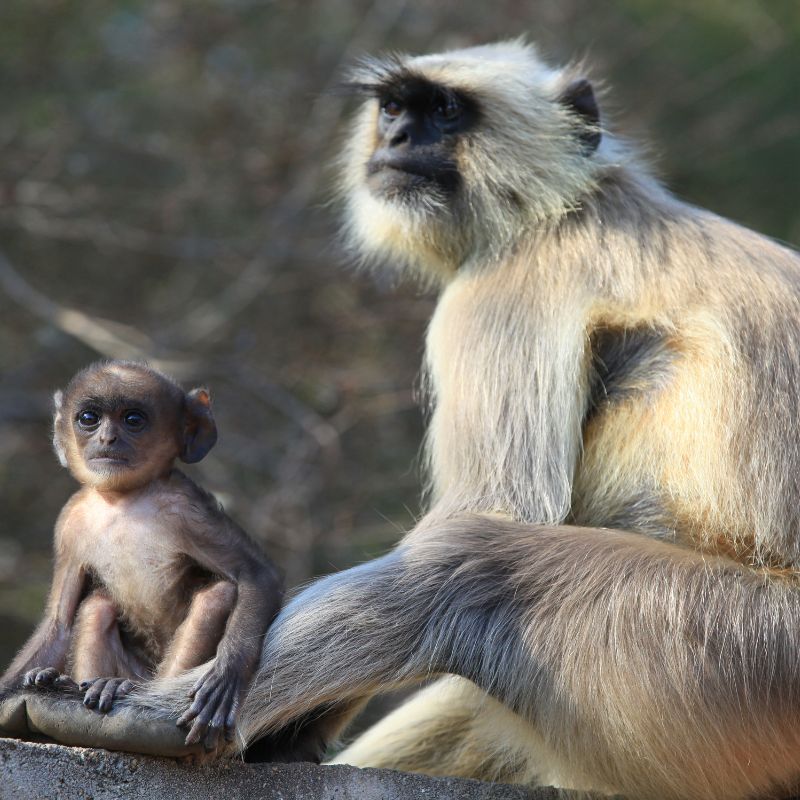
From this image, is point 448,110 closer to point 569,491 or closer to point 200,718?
point 569,491

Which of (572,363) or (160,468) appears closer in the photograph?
(160,468)

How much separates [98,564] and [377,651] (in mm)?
724

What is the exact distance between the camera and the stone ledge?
3193 mm

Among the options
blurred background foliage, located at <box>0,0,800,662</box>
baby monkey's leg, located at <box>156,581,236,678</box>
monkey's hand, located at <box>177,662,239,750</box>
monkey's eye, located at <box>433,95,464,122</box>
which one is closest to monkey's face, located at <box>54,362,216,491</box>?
baby monkey's leg, located at <box>156,581,236,678</box>

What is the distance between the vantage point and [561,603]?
3.77 meters

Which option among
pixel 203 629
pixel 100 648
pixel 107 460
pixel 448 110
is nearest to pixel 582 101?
pixel 448 110

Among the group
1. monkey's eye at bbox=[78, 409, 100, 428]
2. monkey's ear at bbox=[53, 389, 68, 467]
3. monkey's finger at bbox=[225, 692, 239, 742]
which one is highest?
monkey's eye at bbox=[78, 409, 100, 428]

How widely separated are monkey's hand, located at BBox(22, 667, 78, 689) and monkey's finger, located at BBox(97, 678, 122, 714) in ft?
0.24

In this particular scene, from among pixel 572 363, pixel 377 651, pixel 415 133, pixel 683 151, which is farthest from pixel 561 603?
pixel 683 151

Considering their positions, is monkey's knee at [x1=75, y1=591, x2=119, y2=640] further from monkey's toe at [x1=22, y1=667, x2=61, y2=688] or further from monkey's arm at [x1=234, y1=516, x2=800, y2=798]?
monkey's arm at [x1=234, y1=516, x2=800, y2=798]

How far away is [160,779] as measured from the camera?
326 cm

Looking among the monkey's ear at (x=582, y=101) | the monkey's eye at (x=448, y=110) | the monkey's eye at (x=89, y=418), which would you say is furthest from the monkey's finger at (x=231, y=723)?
the monkey's ear at (x=582, y=101)

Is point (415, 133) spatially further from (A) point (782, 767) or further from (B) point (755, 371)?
(A) point (782, 767)

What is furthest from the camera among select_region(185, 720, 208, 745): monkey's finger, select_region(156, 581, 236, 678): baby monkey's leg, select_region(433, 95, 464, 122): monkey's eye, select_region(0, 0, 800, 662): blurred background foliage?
select_region(0, 0, 800, 662): blurred background foliage
